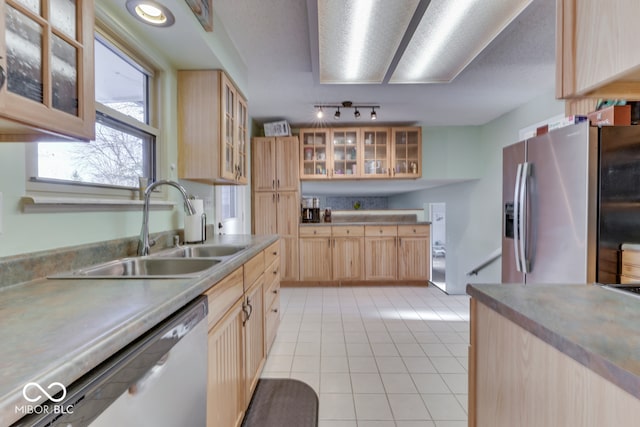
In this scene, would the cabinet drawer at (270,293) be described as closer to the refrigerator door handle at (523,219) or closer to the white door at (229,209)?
the white door at (229,209)

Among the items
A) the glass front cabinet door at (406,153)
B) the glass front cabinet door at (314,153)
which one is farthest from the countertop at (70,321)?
the glass front cabinet door at (406,153)

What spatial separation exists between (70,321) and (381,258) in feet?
12.8

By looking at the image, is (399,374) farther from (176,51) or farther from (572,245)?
(176,51)

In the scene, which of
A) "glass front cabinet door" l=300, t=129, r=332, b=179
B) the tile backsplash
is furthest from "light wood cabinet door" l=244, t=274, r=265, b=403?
the tile backsplash

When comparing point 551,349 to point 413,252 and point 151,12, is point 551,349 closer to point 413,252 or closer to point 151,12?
point 151,12

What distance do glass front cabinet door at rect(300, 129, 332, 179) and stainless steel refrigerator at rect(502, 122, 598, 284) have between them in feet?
8.30

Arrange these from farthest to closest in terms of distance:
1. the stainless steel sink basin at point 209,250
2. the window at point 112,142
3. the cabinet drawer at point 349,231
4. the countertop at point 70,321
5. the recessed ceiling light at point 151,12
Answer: the cabinet drawer at point 349,231 → the stainless steel sink basin at point 209,250 → the recessed ceiling light at point 151,12 → the window at point 112,142 → the countertop at point 70,321

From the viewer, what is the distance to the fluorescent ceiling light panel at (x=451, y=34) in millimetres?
1580

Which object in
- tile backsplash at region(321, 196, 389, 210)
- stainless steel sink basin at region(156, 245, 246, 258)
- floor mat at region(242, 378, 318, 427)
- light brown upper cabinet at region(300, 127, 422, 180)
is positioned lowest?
floor mat at region(242, 378, 318, 427)

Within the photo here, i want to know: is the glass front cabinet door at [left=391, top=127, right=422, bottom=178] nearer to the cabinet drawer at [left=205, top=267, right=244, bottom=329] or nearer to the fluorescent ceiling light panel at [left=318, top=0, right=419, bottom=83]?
the fluorescent ceiling light panel at [left=318, top=0, right=419, bottom=83]

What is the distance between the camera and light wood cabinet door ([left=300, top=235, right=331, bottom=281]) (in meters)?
4.22

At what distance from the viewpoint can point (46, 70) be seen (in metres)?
0.77

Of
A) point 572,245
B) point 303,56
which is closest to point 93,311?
point 572,245

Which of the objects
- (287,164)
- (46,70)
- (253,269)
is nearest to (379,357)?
(253,269)
